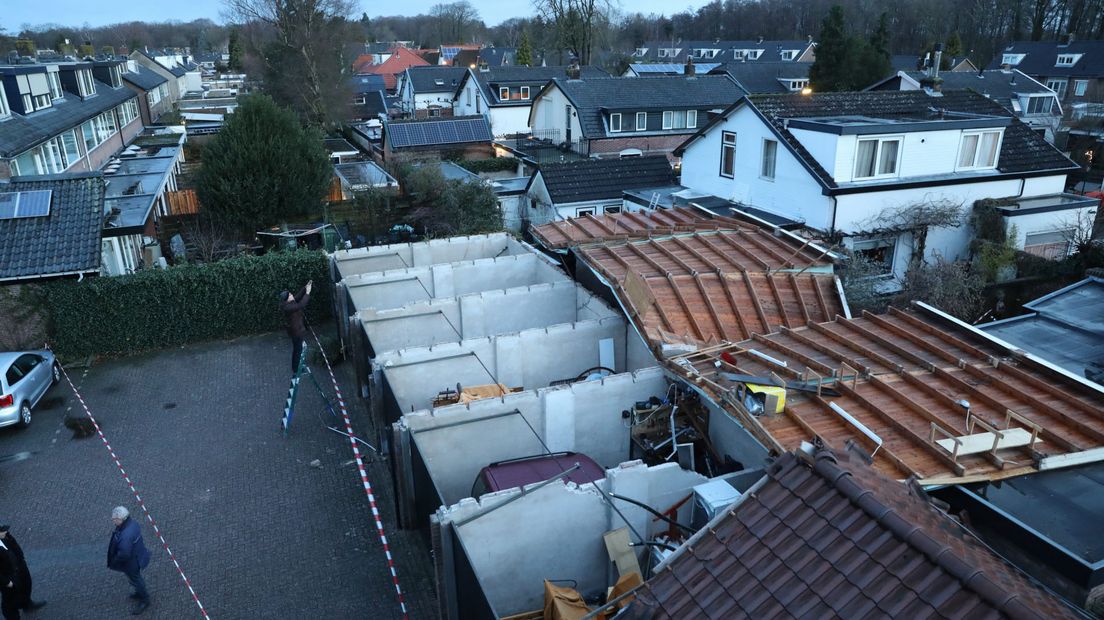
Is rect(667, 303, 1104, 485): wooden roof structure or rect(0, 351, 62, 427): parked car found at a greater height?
rect(667, 303, 1104, 485): wooden roof structure

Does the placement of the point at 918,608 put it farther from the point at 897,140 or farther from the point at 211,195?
the point at 211,195

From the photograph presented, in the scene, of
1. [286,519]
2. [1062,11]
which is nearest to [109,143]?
[286,519]

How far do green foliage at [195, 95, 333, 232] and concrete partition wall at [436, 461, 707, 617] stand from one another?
58.7 feet

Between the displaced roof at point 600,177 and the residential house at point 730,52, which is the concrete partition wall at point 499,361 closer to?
the displaced roof at point 600,177

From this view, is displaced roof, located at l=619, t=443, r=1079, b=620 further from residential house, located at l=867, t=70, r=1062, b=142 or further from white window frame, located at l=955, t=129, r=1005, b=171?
residential house, located at l=867, t=70, r=1062, b=142

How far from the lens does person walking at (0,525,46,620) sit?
27.2 feet

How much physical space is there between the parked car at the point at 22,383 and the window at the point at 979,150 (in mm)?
23063

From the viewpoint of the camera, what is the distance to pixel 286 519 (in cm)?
1085

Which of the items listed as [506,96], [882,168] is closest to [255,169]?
[882,168]

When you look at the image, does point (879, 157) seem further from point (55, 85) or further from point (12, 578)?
point (55, 85)

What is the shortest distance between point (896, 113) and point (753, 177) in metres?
5.31

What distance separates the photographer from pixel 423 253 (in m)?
18.8

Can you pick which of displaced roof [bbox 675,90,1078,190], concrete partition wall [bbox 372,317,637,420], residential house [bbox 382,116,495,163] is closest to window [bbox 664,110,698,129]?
residential house [bbox 382,116,495,163]

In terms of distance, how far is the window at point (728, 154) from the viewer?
832 inches
